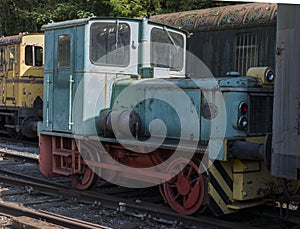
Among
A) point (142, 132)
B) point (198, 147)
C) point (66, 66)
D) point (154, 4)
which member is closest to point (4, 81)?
point (154, 4)

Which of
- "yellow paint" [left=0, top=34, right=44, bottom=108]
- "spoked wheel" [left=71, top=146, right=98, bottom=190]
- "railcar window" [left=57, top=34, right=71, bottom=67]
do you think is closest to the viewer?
"spoked wheel" [left=71, top=146, right=98, bottom=190]

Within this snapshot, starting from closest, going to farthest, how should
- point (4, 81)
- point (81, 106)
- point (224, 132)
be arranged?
point (224, 132) → point (81, 106) → point (4, 81)

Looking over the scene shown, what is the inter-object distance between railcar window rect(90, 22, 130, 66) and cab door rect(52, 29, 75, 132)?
0.40 meters

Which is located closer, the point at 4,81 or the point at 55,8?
the point at 4,81

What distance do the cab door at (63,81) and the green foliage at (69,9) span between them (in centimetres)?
921

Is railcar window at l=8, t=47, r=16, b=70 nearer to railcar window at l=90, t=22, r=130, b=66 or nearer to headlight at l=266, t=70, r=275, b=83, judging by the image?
railcar window at l=90, t=22, r=130, b=66

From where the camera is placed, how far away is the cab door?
718cm

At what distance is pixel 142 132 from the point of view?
6.66m

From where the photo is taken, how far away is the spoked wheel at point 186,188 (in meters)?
Result: 5.77

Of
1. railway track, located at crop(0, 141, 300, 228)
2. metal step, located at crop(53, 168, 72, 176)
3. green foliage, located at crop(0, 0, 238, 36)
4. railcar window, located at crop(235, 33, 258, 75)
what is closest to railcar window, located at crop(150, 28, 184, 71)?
railway track, located at crop(0, 141, 300, 228)

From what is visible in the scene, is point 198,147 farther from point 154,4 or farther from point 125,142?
point 154,4

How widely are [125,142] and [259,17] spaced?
200 inches

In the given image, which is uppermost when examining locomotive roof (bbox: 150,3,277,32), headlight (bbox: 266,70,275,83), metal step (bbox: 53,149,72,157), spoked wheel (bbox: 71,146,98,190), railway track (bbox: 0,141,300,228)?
locomotive roof (bbox: 150,3,277,32)

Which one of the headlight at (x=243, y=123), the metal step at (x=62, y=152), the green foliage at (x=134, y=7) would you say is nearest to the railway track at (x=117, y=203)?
the metal step at (x=62, y=152)
